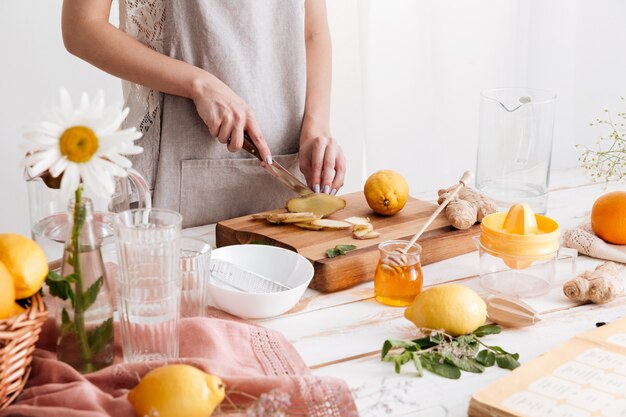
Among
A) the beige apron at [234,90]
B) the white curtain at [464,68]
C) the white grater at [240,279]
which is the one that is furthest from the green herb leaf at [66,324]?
the white curtain at [464,68]

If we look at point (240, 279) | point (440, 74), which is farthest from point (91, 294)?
point (440, 74)

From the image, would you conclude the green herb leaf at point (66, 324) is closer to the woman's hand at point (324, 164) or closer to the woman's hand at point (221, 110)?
the woman's hand at point (221, 110)

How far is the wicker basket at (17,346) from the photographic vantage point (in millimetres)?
919

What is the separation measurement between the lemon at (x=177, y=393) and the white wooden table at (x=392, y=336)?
0.64ft

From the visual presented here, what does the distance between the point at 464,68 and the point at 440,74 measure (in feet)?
0.33

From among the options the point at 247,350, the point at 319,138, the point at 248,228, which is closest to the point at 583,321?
the point at 247,350

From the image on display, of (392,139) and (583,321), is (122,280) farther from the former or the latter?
(392,139)

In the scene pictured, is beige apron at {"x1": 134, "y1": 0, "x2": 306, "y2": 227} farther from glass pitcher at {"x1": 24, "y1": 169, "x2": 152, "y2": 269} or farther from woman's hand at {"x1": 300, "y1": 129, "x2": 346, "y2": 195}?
glass pitcher at {"x1": 24, "y1": 169, "x2": 152, "y2": 269}

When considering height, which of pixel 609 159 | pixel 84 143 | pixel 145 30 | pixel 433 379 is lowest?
pixel 433 379

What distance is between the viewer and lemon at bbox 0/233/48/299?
968 mm

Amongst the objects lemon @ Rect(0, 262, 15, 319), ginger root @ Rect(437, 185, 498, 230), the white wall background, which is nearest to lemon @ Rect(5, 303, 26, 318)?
lemon @ Rect(0, 262, 15, 319)

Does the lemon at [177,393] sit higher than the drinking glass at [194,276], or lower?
lower

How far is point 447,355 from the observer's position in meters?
1.13

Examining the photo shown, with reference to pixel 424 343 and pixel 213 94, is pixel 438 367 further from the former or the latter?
pixel 213 94
